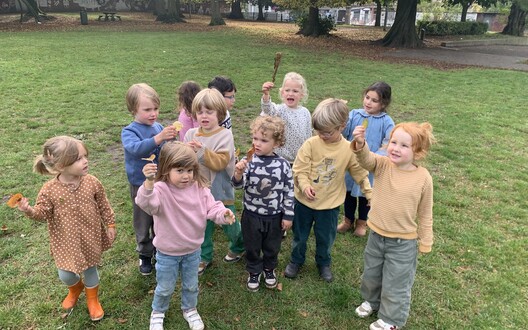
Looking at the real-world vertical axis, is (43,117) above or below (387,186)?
below

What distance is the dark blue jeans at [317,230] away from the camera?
11.3 feet

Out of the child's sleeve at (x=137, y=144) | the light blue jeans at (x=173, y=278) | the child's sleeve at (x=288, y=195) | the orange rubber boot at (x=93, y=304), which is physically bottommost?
the orange rubber boot at (x=93, y=304)

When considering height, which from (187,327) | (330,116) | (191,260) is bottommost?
(187,327)

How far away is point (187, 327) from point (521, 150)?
6988 mm

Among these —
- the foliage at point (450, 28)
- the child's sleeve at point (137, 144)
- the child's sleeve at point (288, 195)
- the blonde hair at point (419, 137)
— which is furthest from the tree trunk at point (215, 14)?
the blonde hair at point (419, 137)

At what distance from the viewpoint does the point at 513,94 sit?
1198cm

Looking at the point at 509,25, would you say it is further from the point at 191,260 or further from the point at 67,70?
the point at 191,260

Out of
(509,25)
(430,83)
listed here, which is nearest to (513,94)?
(430,83)

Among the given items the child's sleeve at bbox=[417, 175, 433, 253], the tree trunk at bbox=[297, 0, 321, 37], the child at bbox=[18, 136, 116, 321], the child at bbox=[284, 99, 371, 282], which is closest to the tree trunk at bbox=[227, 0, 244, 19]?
the tree trunk at bbox=[297, 0, 321, 37]

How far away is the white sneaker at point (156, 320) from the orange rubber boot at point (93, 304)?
0.42 m

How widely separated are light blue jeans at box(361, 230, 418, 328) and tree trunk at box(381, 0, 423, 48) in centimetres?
2268

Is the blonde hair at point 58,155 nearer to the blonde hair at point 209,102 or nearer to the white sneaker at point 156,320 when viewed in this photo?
the blonde hair at point 209,102

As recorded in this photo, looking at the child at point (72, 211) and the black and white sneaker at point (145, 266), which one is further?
the black and white sneaker at point (145, 266)

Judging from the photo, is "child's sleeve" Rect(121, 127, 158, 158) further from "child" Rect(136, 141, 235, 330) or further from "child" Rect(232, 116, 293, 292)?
"child" Rect(232, 116, 293, 292)
